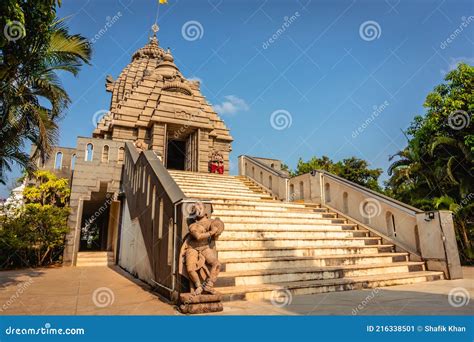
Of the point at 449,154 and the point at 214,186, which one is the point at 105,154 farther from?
the point at 449,154

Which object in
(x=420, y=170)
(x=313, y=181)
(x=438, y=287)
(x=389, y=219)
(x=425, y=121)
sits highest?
(x=425, y=121)

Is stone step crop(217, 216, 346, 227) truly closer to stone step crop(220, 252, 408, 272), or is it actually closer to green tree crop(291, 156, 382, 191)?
stone step crop(220, 252, 408, 272)

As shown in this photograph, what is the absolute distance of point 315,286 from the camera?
4652 millimetres

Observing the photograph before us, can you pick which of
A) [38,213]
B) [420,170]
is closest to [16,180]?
[38,213]

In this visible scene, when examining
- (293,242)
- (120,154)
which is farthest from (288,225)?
(120,154)

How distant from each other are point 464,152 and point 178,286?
10873 mm

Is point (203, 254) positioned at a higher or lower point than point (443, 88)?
lower

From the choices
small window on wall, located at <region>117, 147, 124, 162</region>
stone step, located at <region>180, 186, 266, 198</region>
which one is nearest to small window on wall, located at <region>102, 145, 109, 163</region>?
small window on wall, located at <region>117, 147, 124, 162</region>

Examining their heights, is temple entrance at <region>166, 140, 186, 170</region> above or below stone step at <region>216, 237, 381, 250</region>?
above

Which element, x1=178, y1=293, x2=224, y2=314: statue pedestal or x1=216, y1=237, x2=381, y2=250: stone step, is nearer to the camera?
x1=178, y1=293, x2=224, y2=314: statue pedestal

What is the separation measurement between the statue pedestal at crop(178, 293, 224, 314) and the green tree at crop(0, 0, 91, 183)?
466 cm

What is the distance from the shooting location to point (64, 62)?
6375 mm

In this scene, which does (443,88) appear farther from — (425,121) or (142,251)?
(142,251)

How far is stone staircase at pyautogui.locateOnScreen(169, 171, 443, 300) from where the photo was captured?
15.4 ft
